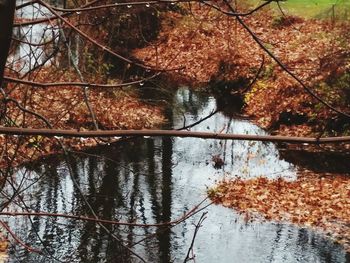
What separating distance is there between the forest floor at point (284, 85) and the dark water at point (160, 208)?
68cm

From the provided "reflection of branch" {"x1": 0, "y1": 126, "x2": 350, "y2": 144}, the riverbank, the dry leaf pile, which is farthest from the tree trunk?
the riverbank

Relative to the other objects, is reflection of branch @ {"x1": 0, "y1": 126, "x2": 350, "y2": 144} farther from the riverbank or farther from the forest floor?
the riverbank

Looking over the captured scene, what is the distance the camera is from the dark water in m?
9.42

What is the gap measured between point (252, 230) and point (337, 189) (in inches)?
127

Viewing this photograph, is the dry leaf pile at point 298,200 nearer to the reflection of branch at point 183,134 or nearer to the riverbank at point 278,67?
the riverbank at point 278,67

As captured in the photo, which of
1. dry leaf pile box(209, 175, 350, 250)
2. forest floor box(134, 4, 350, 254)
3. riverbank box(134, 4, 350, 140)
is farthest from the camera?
riverbank box(134, 4, 350, 140)

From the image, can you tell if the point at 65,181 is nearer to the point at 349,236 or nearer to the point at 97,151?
the point at 97,151

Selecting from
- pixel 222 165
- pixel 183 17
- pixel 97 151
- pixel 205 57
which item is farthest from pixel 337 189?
pixel 183 17

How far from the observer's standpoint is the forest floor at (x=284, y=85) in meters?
11.4

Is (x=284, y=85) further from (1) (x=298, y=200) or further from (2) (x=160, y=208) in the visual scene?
(2) (x=160, y=208)

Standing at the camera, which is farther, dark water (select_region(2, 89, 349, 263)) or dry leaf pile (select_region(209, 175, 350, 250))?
dry leaf pile (select_region(209, 175, 350, 250))

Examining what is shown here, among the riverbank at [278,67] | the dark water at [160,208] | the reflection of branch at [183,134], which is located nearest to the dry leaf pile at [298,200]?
the dark water at [160,208]

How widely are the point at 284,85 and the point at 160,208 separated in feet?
32.1

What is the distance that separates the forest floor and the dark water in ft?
2.22
